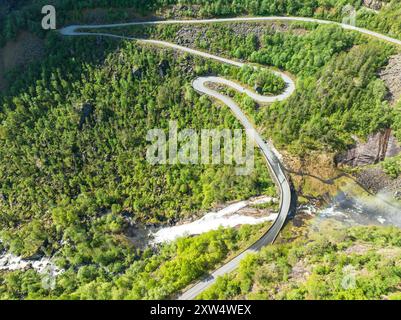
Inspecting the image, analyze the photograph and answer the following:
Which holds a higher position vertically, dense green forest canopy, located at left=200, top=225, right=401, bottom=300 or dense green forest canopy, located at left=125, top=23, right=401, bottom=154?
dense green forest canopy, located at left=125, top=23, right=401, bottom=154

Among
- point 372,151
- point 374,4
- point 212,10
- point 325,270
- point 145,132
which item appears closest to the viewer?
point 325,270

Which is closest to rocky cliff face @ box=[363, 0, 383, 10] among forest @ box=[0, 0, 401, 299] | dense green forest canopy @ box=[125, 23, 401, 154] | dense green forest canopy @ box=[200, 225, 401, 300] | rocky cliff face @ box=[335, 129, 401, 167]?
forest @ box=[0, 0, 401, 299]

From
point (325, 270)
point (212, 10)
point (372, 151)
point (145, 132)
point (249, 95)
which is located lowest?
point (325, 270)

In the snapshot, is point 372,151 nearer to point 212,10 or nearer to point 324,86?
point 324,86

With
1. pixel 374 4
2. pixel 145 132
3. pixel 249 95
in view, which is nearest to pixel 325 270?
pixel 249 95

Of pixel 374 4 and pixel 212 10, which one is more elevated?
pixel 374 4

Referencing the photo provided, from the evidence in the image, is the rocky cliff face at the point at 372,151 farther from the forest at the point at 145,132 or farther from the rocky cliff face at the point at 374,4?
the rocky cliff face at the point at 374,4

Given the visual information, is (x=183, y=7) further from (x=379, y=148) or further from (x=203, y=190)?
(x=379, y=148)

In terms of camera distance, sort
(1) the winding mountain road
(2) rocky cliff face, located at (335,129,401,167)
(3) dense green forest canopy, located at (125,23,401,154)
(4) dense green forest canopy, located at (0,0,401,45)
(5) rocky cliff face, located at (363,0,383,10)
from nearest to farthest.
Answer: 1. (1) the winding mountain road
2. (2) rocky cliff face, located at (335,129,401,167)
3. (3) dense green forest canopy, located at (125,23,401,154)
4. (4) dense green forest canopy, located at (0,0,401,45)
5. (5) rocky cliff face, located at (363,0,383,10)

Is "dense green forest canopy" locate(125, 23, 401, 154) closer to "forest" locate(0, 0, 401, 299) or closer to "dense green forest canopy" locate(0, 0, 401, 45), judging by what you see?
"forest" locate(0, 0, 401, 299)

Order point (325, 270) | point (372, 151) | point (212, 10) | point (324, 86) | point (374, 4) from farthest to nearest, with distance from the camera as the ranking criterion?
1. point (212, 10)
2. point (374, 4)
3. point (324, 86)
4. point (372, 151)
5. point (325, 270)
